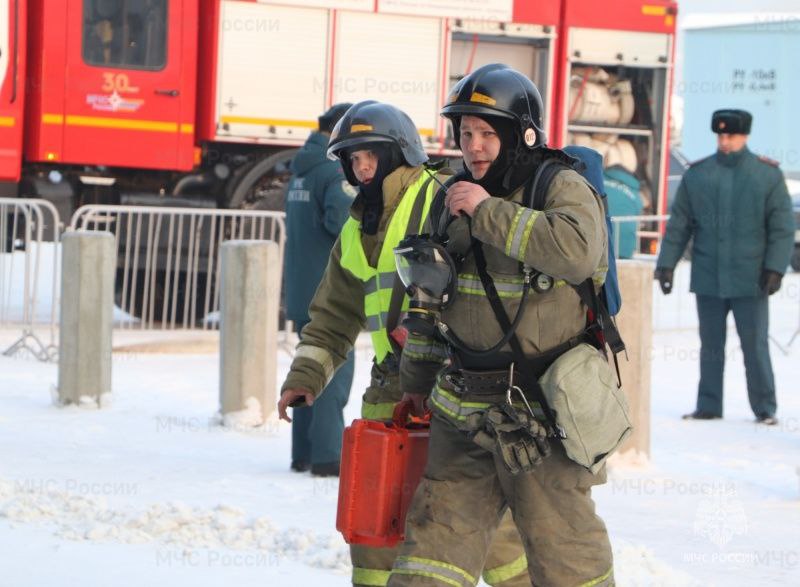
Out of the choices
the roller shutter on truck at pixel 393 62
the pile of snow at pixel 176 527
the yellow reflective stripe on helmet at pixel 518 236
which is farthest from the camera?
the roller shutter on truck at pixel 393 62

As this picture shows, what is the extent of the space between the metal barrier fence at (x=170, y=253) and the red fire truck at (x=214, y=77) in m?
0.56

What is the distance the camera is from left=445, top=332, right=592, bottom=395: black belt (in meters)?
3.76

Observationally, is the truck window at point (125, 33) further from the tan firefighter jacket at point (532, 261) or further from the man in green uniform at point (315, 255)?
the tan firefighter jacket at point (532, 261)

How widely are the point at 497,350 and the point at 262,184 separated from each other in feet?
31.8

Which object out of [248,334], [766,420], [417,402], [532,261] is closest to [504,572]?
[417,402]

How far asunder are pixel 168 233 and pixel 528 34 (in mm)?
3863

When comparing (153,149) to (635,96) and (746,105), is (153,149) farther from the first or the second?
(746,105)

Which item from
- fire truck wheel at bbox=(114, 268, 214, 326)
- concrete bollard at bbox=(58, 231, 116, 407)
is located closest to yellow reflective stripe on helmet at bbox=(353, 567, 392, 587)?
concrete bollard at bbox=(58, 231, 116, 407)

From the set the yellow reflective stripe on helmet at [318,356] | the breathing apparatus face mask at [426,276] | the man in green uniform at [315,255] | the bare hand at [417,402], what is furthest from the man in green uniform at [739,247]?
the breathing apparatus face mask at [426,276]

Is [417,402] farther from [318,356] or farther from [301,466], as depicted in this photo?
[301,466]

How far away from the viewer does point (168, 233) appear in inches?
484

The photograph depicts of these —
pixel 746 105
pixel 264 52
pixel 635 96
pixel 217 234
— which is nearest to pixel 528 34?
pixel 635 96

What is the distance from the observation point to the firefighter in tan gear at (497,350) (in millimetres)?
3701

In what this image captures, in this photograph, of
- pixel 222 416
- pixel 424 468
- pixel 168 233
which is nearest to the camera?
pixel 424 468
